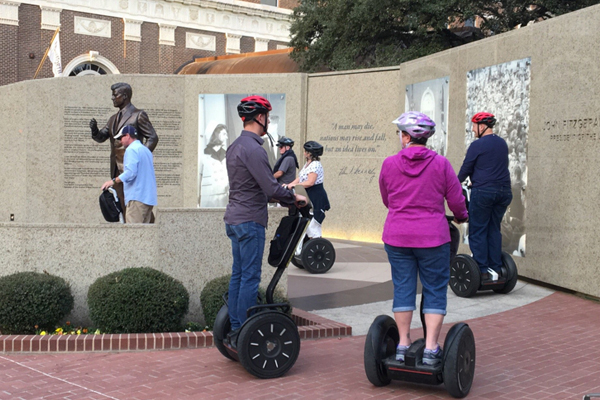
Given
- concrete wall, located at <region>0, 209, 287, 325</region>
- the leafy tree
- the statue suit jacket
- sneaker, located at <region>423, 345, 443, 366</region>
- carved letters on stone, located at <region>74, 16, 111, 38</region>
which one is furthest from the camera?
carved letters on stone, located at <region>74, 16, 111, 38</region>

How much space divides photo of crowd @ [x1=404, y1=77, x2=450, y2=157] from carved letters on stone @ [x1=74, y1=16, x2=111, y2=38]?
30940 millimetres

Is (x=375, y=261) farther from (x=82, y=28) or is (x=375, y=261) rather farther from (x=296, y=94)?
(x=82, y=28)

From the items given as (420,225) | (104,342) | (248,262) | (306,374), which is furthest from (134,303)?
(420,225)

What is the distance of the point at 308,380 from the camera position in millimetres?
5363

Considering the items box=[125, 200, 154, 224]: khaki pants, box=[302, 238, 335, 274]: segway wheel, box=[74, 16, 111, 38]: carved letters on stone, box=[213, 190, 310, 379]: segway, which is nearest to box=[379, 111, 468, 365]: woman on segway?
box=[213, 190, 310, 379]: segway

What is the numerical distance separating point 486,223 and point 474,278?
2.06ft

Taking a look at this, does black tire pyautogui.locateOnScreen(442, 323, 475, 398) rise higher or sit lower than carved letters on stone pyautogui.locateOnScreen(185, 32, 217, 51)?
lower

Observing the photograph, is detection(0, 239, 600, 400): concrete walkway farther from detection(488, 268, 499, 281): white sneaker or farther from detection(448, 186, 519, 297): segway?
detection(488, 268, 499, 281): white sneaker

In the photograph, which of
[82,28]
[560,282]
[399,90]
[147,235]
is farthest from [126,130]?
[82,28]

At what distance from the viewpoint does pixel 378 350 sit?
507cm

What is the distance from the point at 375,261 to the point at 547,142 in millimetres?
3529

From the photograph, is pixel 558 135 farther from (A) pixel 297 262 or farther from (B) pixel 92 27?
(B) pixel 92 27

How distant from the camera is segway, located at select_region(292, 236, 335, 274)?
10273 millimetres

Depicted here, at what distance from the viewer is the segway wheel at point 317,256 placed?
10273mm
